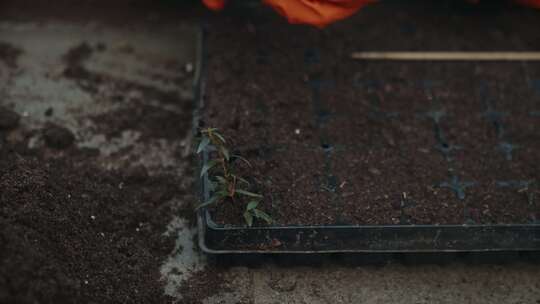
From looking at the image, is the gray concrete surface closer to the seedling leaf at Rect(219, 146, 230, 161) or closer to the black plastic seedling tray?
the black plastic seedling tray

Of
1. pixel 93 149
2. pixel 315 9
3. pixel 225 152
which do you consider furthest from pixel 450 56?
pixel 93 149

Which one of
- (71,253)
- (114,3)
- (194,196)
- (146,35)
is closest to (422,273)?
(194,196)

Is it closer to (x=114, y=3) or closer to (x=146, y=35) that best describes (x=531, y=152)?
(x=146, y=35)

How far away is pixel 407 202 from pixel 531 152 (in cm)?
60

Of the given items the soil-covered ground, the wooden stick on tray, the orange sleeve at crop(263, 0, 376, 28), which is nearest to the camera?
the soil-covered ground

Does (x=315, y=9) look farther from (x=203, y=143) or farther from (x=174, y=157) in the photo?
(x=174, y=157)

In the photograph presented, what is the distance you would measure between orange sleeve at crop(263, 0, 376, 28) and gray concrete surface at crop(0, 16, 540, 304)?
2.32 feet

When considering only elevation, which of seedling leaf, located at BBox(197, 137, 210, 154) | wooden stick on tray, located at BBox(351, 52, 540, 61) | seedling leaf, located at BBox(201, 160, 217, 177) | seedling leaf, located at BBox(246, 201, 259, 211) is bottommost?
seedling leaf, located at BBox(246, 201, 259, 211)

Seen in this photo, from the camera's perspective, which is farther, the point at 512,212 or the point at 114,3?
the point at 114,3

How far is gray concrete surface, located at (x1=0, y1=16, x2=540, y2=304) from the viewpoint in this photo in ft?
9.10

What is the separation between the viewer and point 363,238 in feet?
8.85

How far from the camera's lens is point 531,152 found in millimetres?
3043

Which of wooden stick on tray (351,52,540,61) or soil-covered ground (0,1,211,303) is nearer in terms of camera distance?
soil-covered ground (0,1,211,303)

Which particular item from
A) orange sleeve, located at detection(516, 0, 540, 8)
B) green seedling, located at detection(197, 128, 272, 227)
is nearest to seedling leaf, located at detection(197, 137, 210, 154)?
green seedling, located at detection(197, 128, 272, 227)
